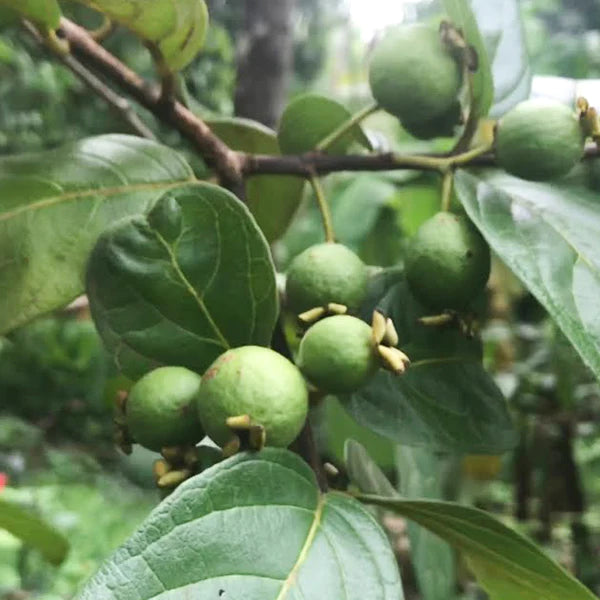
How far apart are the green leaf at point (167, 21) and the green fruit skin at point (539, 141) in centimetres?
21

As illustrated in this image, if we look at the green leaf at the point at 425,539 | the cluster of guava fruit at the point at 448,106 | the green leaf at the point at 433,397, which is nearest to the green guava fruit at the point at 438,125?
the cluster of guava fruit at the point at 448,106

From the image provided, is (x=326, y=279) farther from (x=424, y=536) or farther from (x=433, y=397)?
(x=424, y=536)

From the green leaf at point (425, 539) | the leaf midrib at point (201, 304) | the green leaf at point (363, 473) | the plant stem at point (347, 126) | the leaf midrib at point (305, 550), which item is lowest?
the green leaf at point (425, 539)

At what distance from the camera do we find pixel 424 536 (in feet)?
2.94

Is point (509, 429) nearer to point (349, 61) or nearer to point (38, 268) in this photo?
point (38, 268)

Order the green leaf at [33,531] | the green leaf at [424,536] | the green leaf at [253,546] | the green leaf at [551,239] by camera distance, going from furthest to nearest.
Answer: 1. the green leaf at [424,536]
2. the green leaf at [33,531]
3. the green leaf at [551,239]
4. the green leaf at [253,546]

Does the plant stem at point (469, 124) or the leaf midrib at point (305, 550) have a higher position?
the plant stem at point (469, 124)

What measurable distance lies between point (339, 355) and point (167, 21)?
10.5 inches

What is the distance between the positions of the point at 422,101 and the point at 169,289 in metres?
0.20

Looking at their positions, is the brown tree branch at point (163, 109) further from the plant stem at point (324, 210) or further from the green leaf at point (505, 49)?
the green leaf at point (505, 49)

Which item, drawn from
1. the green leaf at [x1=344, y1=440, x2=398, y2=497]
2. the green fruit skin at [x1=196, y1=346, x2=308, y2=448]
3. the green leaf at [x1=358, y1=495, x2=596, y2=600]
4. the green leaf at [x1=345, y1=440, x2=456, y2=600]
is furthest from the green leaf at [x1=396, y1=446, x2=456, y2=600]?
the green fruit skin at [x1=196, y1=346, x2=308, y2=448]

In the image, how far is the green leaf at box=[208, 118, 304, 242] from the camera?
801mm

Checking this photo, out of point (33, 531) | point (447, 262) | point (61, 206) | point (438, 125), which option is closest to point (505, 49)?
point (438, 125)

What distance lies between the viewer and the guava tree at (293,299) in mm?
436
